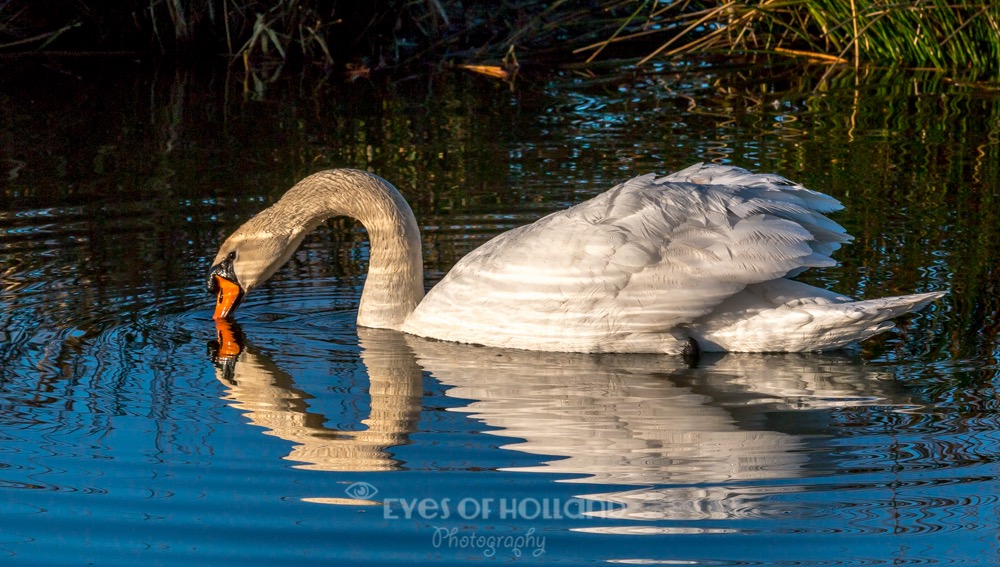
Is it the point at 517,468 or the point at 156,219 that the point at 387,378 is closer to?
the point at 517,468

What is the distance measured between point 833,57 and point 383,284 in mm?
7891

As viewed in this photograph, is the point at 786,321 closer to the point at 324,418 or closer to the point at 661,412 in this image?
the point at 661,412

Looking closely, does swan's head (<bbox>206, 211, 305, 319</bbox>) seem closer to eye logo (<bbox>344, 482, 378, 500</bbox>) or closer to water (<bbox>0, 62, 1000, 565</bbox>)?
water (<bbox>0, 62, 1000, 565</bbox>)

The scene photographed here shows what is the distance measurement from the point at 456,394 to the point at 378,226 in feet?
4.83

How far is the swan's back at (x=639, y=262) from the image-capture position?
5699 millimetres

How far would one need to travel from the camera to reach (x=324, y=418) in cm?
530

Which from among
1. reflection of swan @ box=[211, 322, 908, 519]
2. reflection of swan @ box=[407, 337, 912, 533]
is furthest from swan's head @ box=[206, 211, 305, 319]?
reflection of swan @ box=[407, 337, 912, 533]

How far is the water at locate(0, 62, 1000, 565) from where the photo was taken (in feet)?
13.6

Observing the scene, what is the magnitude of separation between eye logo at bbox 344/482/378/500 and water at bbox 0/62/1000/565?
1 centimetres

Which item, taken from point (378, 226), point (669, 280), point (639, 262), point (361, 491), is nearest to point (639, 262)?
point (639, 262)

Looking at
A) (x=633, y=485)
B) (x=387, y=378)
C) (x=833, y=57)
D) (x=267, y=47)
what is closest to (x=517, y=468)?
(x=633, y=485)

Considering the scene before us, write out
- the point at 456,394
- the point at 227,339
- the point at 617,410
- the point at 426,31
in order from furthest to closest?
the point at 426,31
the point at 227,339
the point at 456,394
the point at 617,410

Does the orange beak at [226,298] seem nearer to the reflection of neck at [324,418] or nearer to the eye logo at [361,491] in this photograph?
the reflection of neck at [324,418]

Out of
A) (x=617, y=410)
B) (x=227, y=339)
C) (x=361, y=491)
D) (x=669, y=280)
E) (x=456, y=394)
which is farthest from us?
(x=227, y=339)
